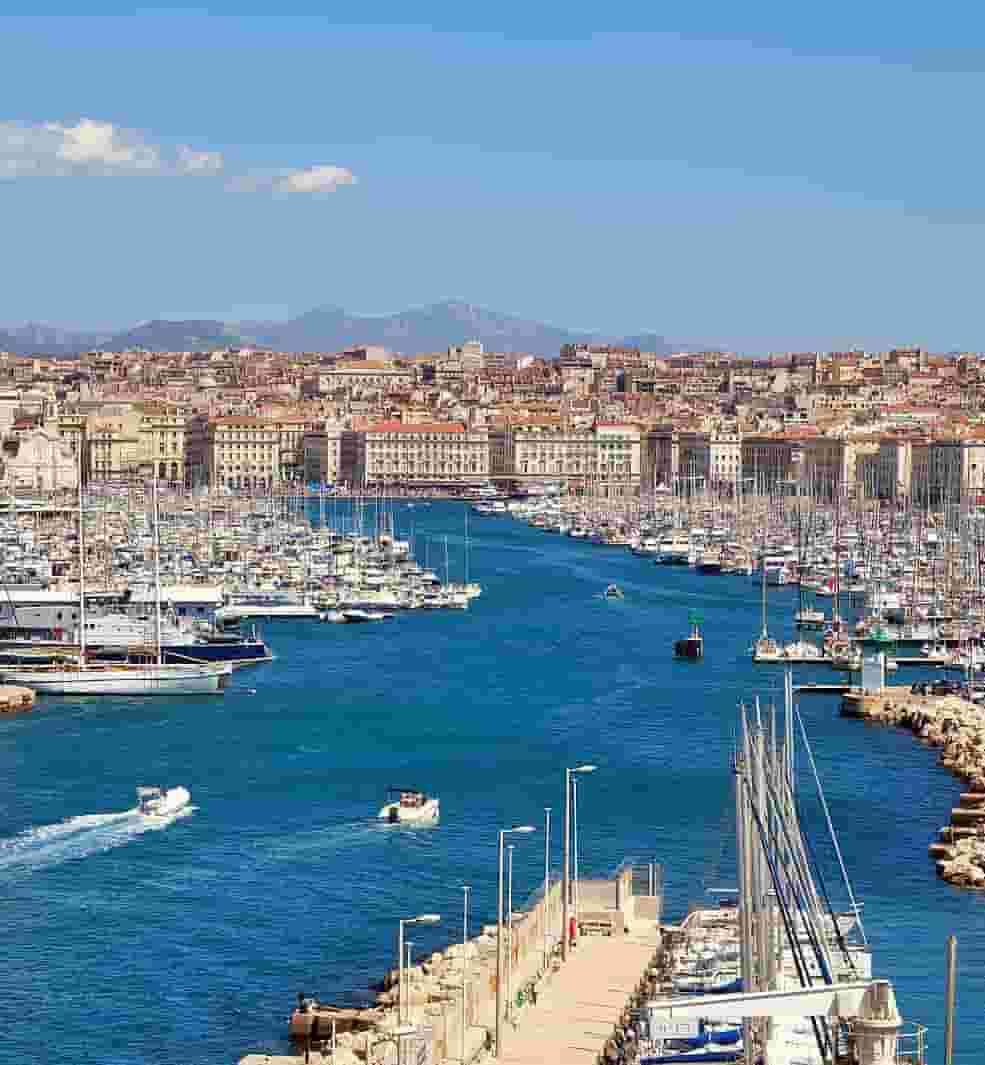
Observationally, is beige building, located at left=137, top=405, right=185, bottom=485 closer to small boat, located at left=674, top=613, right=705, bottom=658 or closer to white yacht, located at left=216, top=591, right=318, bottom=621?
white yacht, located at left=216, top=591, right=318, bottom=621

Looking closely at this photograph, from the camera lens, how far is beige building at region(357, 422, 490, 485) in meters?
70.1

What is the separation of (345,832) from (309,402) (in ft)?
235

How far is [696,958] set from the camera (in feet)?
37.3

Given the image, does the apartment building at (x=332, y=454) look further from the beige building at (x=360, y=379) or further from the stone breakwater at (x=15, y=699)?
the stone breakwater at (x=15, y=699)

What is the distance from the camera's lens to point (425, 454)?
70.7 m

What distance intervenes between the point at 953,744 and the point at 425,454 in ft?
171

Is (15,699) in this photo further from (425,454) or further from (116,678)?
(425,454)

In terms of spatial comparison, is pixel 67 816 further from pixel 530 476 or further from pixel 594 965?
pixel 530 476

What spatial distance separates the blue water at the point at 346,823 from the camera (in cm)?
1198

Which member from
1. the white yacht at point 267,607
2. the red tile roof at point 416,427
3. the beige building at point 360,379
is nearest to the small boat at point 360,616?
the white yacht at point 267,607

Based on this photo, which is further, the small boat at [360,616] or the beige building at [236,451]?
the beige building at [236,451]

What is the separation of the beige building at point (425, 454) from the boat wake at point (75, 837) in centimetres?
5331

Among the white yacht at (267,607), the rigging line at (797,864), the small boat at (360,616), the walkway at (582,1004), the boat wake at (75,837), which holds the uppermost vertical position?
the rigging line at (797,864)

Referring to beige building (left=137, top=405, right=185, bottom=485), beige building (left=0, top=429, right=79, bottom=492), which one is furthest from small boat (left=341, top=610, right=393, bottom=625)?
beige building (left=137, top=405, right=185, bottom=485)
